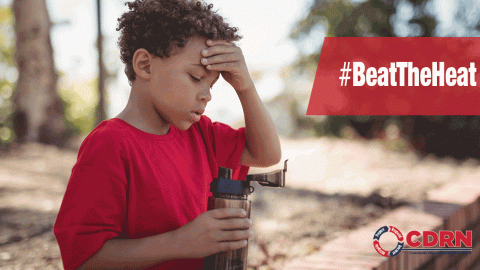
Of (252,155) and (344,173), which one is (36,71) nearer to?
(344,173)

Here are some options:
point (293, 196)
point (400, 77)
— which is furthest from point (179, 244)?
point (400, 77)

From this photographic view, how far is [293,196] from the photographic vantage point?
4461 millimetres

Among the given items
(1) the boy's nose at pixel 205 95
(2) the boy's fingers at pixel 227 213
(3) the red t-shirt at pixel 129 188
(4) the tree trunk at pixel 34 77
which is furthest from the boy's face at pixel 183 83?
(4) the tree trunk at pixel 34 77

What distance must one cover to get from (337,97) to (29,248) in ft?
17.0

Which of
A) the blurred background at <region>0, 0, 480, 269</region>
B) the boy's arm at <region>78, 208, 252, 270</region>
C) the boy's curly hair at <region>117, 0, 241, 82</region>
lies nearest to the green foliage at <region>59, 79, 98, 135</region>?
the blurred background at <region>0, 0, 480, 269</region>

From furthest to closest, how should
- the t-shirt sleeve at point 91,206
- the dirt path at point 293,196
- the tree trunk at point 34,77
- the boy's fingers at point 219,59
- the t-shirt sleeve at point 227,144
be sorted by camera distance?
1. the tree trunk at point 34,77
2. the dirt path at point 293,196
3. the t-shirt sleeve at point 227,144
4. the boy's fingers at point 219,59
5. the t-shirt sleeve at point 91,206

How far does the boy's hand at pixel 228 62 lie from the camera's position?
119 centimetres

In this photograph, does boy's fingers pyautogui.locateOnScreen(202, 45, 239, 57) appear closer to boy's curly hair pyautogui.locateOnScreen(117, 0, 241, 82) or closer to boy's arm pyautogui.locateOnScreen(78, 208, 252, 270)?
boy's curly hair pyautogui.locateOnScreen(117, 0, 241, 82)

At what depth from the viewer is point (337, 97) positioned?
6789mm

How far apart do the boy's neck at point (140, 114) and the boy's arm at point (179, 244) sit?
1.09ft

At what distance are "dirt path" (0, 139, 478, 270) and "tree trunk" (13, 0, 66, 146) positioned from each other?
0.45m

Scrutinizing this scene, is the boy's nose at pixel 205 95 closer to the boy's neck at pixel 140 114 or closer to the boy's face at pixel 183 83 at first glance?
the boy's face at pixel 183 83

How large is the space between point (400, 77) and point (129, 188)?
210 inches

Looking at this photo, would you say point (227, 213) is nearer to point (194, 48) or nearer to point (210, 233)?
point (210, 233)
